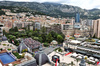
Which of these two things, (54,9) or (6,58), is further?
(54,9)

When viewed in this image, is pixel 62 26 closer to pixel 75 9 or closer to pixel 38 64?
pixel 38 64

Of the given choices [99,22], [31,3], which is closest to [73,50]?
[99,22]

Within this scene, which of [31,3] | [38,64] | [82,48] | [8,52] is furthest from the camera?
[31,3]

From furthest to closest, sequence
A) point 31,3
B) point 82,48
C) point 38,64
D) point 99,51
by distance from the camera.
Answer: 1. point 31,3
2. point 82,48
3. point 99,51
4. point 38,64

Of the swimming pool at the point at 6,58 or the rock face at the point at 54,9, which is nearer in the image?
the swimming pool at the point at 6,58

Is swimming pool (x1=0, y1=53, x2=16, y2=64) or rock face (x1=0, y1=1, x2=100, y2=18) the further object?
rock face (x1=0, y1=1, x2=100, y2=18)

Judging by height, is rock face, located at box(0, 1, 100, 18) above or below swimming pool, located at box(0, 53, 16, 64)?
above

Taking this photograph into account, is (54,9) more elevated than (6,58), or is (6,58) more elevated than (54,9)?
(54,9)

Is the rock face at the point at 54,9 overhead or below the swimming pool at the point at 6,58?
overhead
